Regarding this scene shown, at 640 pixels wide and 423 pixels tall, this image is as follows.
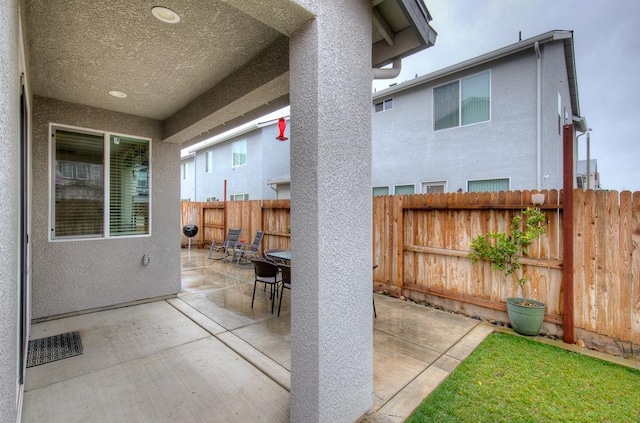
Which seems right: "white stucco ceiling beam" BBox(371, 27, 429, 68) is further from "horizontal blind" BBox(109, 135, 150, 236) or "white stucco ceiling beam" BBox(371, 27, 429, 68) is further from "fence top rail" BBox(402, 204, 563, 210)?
"horizontal blind" BBox(109, 135, 150, 236)

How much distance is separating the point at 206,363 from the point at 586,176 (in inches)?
675

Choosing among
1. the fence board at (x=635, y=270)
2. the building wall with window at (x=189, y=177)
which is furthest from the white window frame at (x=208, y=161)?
the fence board at (x=635, y=270)

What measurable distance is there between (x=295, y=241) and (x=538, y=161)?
797 centimetres

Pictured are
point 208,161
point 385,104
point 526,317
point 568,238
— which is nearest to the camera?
point 568,238

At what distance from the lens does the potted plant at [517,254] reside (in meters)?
3.85

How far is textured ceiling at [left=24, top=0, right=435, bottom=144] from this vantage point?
2.33 metres

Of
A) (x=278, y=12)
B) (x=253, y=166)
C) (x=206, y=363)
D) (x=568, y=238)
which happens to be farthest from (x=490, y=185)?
(x=253, y=166)

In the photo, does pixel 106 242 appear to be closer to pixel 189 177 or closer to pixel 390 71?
pixel 390 71

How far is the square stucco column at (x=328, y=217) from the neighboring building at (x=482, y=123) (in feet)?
24.1

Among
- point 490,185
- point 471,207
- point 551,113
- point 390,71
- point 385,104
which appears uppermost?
point 385,104

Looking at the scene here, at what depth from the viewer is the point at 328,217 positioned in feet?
6.51

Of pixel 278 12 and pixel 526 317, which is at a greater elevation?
pixel 278 12

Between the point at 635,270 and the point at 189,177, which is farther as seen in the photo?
the point at 189,177

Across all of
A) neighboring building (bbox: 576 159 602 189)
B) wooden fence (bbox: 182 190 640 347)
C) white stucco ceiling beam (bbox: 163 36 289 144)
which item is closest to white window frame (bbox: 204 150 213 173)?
white stucco ceiling beam (bbox: 163 36 289 144)
